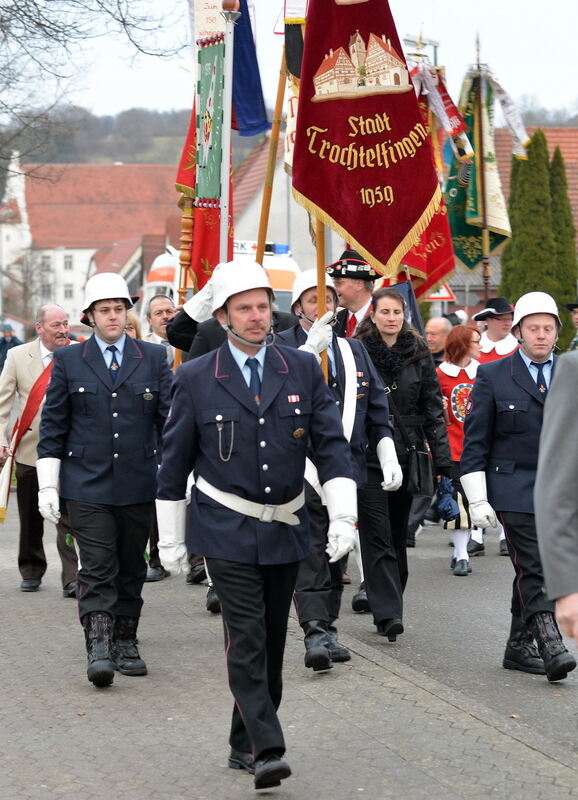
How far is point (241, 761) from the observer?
5504 mm

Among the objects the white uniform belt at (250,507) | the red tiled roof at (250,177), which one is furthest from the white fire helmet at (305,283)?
the red tiled roof at (250,177)

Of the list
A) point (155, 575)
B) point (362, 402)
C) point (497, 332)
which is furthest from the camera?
point (497, 332)

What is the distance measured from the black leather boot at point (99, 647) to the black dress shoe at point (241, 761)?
1.51 m

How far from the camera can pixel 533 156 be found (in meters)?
35.4

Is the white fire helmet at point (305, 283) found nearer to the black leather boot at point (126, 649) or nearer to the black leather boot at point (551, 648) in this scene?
the black leather boot at point (126, 649)

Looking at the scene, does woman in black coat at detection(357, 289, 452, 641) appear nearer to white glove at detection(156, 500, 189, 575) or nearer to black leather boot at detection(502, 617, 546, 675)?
black leather boot at detection(502, 617, 546, 675)

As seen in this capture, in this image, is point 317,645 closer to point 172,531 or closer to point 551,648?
point 551,648

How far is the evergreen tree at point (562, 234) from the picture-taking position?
36094 mm

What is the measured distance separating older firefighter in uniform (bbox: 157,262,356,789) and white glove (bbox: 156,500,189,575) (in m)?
0.04

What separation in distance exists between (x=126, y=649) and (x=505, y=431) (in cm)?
223

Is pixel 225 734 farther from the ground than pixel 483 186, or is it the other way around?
pixel 483 186

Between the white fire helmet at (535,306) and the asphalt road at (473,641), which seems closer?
the asphalt road at (473,641)

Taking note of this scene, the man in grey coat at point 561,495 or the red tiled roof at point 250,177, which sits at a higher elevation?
the red tiled roof at point 250,177

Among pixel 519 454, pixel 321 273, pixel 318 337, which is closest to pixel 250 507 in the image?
pixel 318 337
